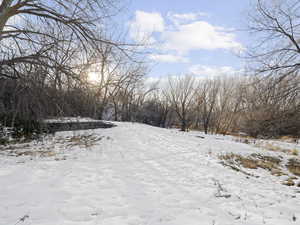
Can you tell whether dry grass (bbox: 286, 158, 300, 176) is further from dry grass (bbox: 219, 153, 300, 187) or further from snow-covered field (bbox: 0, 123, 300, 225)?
snow-covered field (bbox: 0, 123, 300, 225)

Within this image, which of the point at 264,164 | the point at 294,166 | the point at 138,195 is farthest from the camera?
the point at 294,166

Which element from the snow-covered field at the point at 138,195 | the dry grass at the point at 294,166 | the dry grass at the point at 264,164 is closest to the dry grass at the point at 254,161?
the dry grass at the point at 264,164

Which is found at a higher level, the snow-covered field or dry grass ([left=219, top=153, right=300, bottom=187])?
dry grass ([left=219, top=153, right=300, bottom=187])

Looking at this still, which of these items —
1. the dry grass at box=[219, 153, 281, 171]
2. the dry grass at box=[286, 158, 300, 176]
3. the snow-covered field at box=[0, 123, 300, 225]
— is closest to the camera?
the snow-covered field at box=[0, 123, 300, 225]

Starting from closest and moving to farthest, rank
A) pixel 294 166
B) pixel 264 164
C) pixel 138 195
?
pixel 138 195
pixel 264 164
pixel 294 166

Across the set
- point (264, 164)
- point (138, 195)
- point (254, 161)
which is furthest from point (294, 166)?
point (138, 195)

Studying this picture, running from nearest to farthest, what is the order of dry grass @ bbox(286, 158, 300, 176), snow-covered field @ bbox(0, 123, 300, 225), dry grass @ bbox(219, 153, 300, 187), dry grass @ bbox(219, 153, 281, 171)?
1. snow-covered field @ bbox(0, 123, 300, 225)
2. dry grass @ bbox(219, 153, 300, 187)
3. dry grass @ bbox(286, 158, 300, 176)
4. dry grass @ bbox(219, 153, 281, 171)

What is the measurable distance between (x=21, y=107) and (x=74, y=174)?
195 centimetres

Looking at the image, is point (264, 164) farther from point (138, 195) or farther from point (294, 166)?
point (138, 195)

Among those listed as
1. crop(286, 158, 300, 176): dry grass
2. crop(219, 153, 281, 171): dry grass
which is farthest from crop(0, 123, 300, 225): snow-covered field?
crop(286, 158, 300, 176): dry grass

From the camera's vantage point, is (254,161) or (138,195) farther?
(254,161)

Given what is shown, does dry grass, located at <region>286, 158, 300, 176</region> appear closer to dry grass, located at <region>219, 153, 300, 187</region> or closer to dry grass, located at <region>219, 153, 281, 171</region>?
dry grass, located at <region>219, 153, 300, 187</region>

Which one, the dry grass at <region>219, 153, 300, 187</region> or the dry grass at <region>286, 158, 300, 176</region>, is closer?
the dry grass at <region>219, 153, 300, 187</region>

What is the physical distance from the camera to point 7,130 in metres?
8.08
